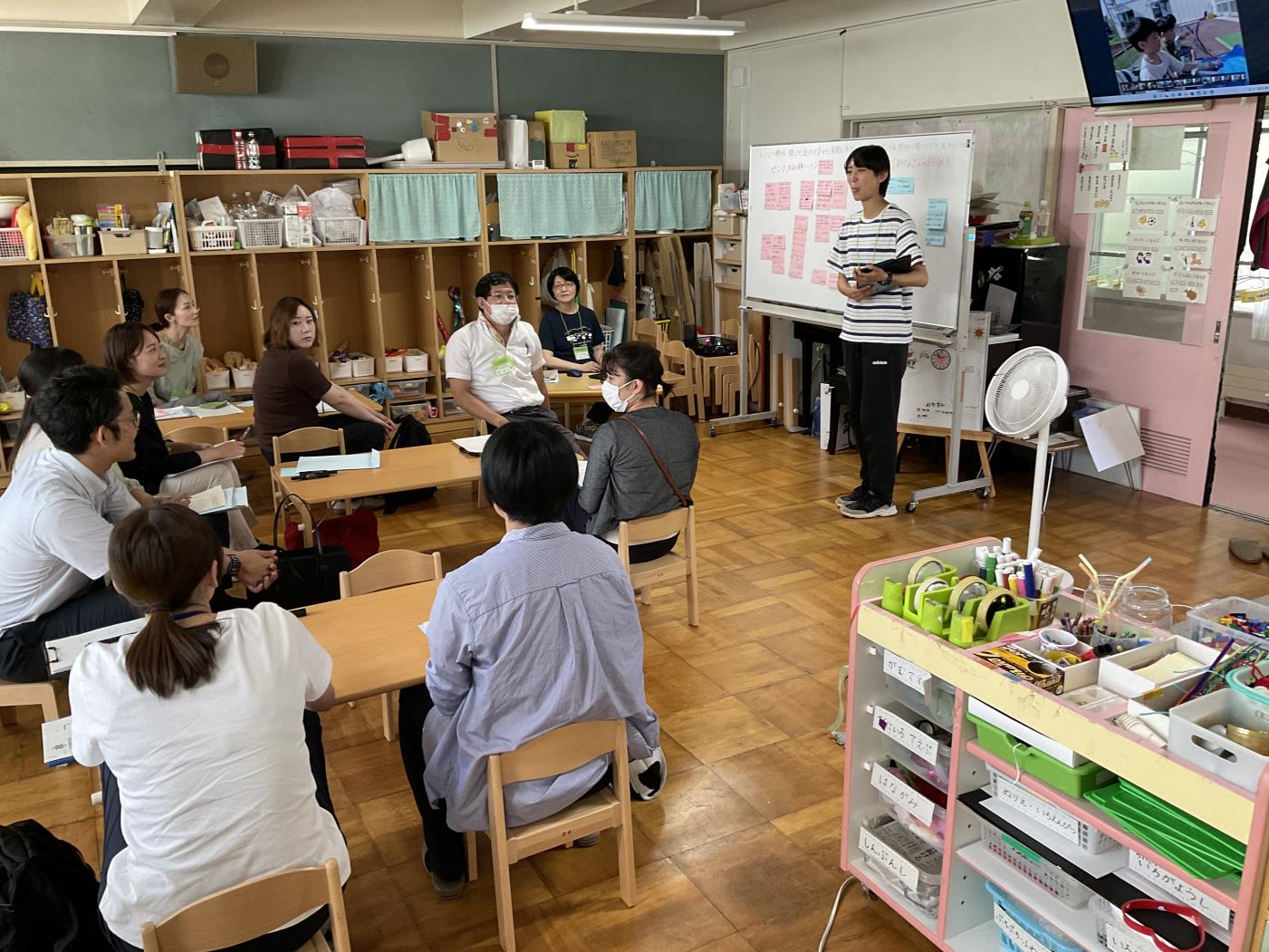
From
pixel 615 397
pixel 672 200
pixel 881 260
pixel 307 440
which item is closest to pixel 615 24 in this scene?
Answer: pixel 881 260

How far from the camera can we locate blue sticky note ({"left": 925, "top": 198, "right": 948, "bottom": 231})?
5906 mm

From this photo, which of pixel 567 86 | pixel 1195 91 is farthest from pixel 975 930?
pixel 567 86

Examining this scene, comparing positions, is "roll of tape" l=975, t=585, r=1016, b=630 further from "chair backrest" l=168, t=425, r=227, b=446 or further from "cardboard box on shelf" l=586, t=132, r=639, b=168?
"cardboard box on shelf" l=586, t=132, r=639, b=168

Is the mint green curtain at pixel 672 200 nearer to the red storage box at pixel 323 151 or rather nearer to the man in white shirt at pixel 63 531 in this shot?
the red storage box at pixel 323 151

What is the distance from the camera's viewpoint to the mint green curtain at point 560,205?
25.3ft

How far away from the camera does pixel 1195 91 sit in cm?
533

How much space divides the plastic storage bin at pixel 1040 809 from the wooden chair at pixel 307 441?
3.58 meters

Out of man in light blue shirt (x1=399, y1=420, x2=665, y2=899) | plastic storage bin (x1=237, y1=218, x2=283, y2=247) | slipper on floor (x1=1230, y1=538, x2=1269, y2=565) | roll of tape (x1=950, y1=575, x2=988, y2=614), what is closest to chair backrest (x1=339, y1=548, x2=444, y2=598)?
man in light blue shirt (x1=399, y1=420, x2=665, y2=899)

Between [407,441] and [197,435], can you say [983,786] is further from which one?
[407,441]

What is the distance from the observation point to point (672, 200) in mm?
8438

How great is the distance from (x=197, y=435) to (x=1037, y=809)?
179 inches

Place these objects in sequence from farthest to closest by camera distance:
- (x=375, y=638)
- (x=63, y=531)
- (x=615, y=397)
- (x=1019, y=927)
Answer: (x=615, y=397) → (x=63, y=531) → (x=375, y=638) → (x=1019, y=927)

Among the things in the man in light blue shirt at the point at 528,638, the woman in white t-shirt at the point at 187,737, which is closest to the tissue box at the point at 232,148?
the man in light blue shirt at the point at 528,638

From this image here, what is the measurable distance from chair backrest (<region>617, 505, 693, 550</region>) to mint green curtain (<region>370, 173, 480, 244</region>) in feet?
13.4
